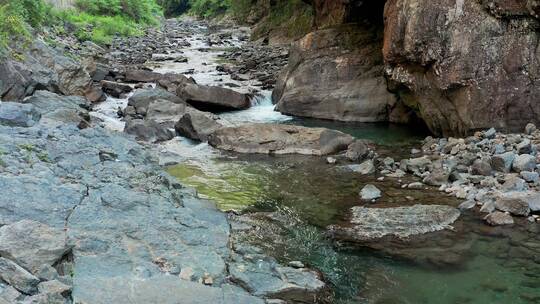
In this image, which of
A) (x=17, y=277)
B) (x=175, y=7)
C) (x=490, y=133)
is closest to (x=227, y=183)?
(x=490, y=133)

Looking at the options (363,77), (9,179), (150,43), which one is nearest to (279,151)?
(363,77)

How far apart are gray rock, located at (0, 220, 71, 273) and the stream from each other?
2726 mm

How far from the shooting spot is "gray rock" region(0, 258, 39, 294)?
3932 millimetres

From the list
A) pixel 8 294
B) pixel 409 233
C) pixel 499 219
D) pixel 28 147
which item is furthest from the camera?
pixel 499 219

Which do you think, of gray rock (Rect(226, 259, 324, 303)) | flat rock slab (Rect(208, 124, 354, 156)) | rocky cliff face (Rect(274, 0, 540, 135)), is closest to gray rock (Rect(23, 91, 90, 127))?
flat rock slab (Rect(208, 124, 354, 156))

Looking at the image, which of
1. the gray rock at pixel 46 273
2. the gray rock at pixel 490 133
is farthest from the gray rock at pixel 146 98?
the gray rock at pixel 46 273

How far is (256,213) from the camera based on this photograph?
822cm

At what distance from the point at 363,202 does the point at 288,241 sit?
2164 mm

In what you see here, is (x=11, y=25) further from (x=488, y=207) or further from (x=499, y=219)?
(x=499, y=219)

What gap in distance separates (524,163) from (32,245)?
316 inches

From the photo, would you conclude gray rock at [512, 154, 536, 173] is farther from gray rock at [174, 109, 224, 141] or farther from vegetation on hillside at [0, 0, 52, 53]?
vegetation on hillside at [0, 0, 52, 53]

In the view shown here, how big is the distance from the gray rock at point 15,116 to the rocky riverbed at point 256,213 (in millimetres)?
26

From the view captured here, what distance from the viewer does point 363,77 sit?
52.9 ft

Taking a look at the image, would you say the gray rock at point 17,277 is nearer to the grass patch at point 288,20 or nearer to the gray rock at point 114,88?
the gray rock at point 114,88
